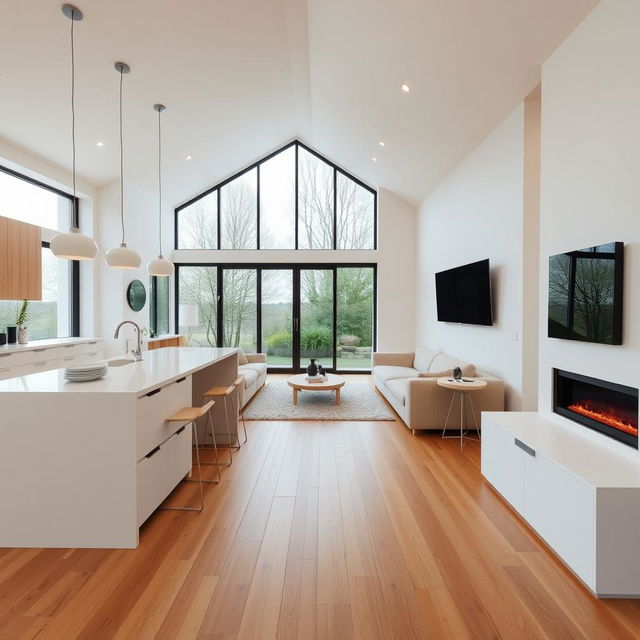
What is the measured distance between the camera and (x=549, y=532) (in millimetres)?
2078

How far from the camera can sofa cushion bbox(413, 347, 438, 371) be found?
5.69 metres

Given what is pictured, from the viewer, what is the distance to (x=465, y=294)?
15.6 feet

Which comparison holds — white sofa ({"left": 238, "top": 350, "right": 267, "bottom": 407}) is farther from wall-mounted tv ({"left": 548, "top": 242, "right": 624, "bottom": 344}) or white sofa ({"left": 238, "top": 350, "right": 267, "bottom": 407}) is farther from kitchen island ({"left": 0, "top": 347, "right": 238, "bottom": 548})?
wall-mounted tv ({"left": 548, "top": 242, "right": 624, "bottom": 344})

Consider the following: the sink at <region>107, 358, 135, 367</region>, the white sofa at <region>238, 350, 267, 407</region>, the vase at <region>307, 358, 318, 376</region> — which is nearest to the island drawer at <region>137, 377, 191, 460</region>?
the sink at <region>107, 358, 135, 367</region>

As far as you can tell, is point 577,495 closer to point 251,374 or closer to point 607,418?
point 607,418

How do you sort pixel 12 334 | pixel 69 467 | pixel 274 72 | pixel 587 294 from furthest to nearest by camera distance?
pixel 274 72 < pixel 12 334 < pixel 587 294 < pixel 69 467

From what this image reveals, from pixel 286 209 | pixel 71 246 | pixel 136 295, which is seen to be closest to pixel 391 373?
pixel 286 209

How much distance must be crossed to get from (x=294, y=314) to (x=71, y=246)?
5.21 meters

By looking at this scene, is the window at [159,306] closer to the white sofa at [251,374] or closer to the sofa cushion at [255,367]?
the white sofa at [251,374]

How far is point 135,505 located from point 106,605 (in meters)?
0.49

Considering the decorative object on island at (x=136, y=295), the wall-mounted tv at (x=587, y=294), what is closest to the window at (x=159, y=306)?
the decorative object on island at (x=136, y=295)

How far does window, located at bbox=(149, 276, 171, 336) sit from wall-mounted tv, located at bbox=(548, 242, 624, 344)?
20.8 ft

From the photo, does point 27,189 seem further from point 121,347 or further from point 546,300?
point 546,300

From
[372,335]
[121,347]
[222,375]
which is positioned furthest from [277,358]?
[222,375]
